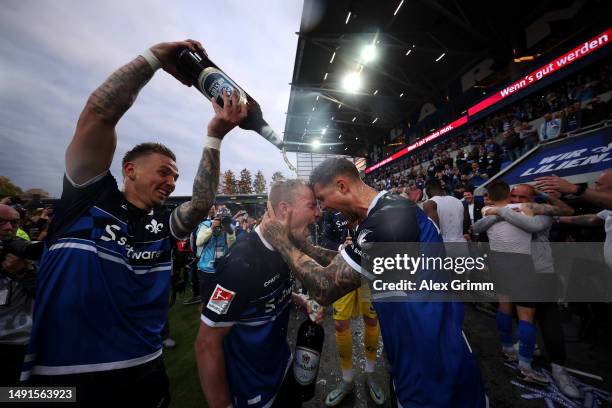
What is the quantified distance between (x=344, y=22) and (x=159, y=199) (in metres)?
17.3

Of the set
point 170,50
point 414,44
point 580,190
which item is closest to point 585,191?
point 580,190

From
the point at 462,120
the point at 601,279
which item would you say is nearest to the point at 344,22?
the point at 462,120

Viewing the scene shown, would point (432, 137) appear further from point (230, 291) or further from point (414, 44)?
point (230, 291)

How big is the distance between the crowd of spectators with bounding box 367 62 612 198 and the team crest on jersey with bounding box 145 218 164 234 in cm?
562

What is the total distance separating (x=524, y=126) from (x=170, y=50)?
14.0m

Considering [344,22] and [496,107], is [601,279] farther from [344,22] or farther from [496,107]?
A: [344,22]

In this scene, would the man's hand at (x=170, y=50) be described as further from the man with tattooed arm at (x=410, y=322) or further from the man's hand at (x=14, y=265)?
the man's hand at (x=14, y=265)

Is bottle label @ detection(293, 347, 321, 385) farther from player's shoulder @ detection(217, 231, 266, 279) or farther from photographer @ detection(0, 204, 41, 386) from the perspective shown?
photographer @ detection(0, 204, 41, 386)

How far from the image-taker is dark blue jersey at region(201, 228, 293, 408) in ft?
5.15

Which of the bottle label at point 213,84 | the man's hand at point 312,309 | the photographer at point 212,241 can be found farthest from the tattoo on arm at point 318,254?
the photographer at point 212,241

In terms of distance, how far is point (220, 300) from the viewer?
1554 millimetres

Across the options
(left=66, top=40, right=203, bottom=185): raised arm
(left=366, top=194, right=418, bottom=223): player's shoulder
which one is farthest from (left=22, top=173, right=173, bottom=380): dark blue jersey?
(left=366, top=194, right=418, bottom=223): player's shoulder

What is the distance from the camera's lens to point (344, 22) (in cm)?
1459

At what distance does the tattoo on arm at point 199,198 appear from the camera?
1684mm
